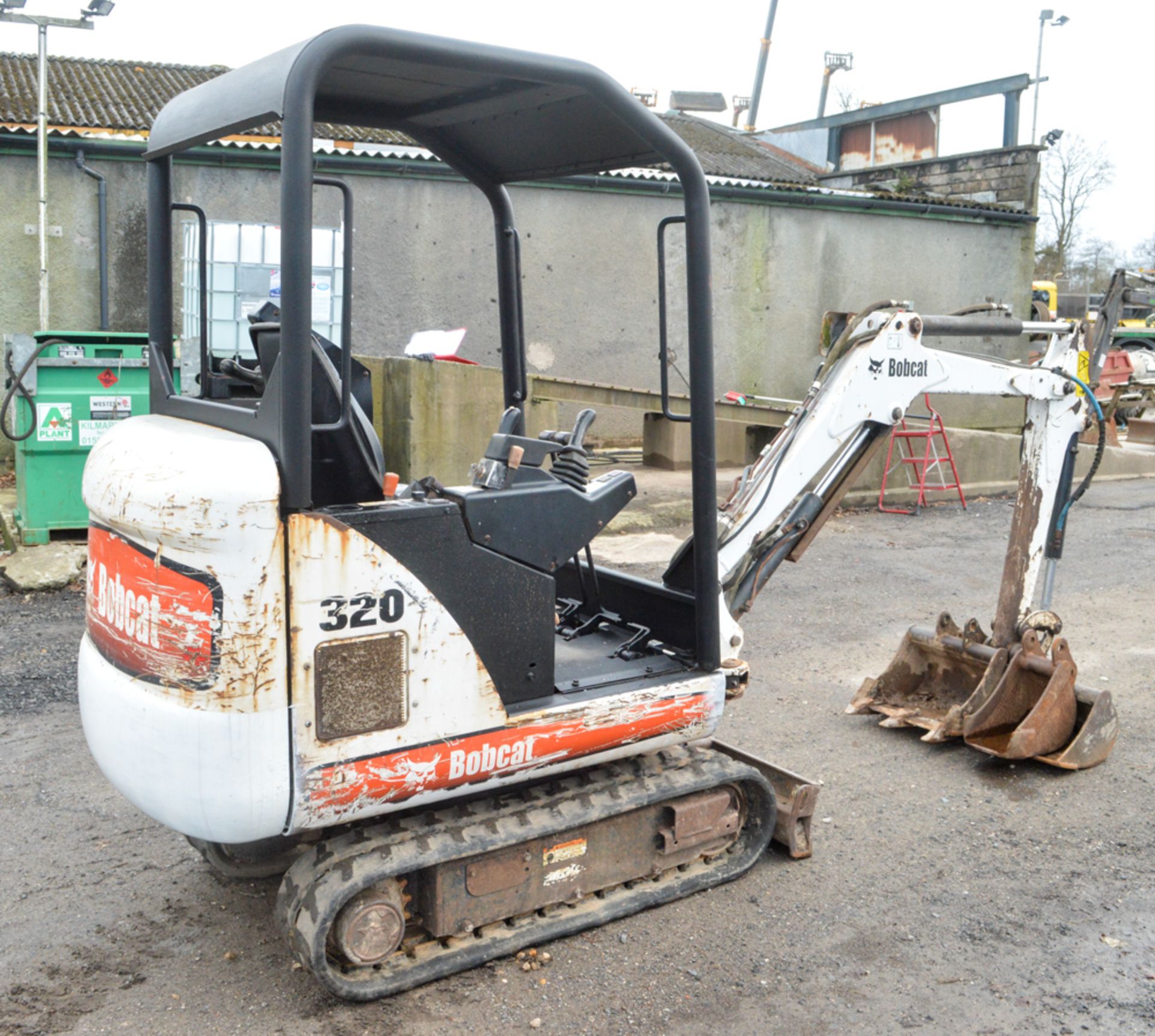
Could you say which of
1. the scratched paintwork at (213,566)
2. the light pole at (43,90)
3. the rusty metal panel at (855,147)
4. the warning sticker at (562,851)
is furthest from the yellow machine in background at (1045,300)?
the scratched paintwork at (213,566)

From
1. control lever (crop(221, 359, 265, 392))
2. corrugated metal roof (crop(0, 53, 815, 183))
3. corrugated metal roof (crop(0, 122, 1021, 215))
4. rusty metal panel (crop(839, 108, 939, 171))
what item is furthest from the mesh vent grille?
rusty metal panel (crop(839, 108, 939, 171))

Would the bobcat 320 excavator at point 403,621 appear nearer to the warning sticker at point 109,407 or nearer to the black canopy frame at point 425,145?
the black canopy frame at point 425,145

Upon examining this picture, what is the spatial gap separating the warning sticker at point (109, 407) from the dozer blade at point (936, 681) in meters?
5.52

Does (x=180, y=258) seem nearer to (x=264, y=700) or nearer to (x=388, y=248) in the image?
(x=388, y=248)

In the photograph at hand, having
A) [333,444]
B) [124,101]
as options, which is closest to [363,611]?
[333,444]

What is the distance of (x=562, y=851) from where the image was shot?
11.5 feet

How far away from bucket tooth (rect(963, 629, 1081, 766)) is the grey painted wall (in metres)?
9.73

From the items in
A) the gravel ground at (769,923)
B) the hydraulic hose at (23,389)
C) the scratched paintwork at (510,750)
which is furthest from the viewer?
the hydraulic hose at (23,389)

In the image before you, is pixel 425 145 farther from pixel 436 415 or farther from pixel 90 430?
pixel 436 415

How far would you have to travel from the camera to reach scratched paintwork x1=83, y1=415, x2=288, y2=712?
2752mm

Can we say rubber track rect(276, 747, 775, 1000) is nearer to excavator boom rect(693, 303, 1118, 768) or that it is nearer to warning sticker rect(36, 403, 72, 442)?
excavator boom rect(693, 303, 1118, 768)

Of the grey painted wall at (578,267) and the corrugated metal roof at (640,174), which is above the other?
the corrugated metal roof at (640,174)

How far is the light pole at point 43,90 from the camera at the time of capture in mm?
11227

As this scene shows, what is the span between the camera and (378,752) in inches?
119
